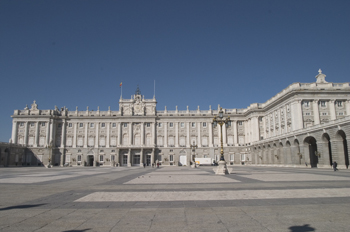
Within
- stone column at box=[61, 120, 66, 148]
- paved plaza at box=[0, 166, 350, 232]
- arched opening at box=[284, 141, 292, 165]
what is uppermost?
stone column at box=[61, 120, 66, 148]

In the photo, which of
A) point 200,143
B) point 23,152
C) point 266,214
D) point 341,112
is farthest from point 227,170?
point 23,152

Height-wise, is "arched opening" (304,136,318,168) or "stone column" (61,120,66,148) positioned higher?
"stone column" (61,120,66,148)

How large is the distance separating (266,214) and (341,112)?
56419mm

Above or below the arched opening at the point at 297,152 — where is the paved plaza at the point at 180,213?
below

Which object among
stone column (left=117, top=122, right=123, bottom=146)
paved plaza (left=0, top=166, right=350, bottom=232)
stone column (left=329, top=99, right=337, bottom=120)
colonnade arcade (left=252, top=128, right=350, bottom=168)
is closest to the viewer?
paved plaza (left=0, top=166, right=350, bottom=232)

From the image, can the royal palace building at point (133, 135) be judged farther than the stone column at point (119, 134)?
No

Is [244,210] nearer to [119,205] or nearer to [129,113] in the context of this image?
[119,205]

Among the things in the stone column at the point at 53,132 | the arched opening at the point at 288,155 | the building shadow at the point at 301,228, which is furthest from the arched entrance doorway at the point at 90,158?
the building shadow at the point at 301,228

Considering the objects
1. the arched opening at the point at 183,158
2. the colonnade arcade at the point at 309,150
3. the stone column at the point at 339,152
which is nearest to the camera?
the stone column at the point at 339,152

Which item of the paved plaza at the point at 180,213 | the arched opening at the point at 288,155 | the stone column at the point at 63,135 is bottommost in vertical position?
the paved plaza at the point at 180,213

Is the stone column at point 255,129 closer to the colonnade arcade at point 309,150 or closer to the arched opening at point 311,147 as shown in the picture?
the colonnade arcade at point 309,150

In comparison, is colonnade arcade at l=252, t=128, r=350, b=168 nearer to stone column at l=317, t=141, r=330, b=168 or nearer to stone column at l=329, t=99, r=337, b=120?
stone column at l=317, t=141, r=330, b=168

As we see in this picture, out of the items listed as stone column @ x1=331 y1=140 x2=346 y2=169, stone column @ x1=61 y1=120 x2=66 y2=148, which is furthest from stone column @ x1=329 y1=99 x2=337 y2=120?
stone column @ x1=61 y1=120 x2=66 y2=148

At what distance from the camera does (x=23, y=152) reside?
75062 millimetres
